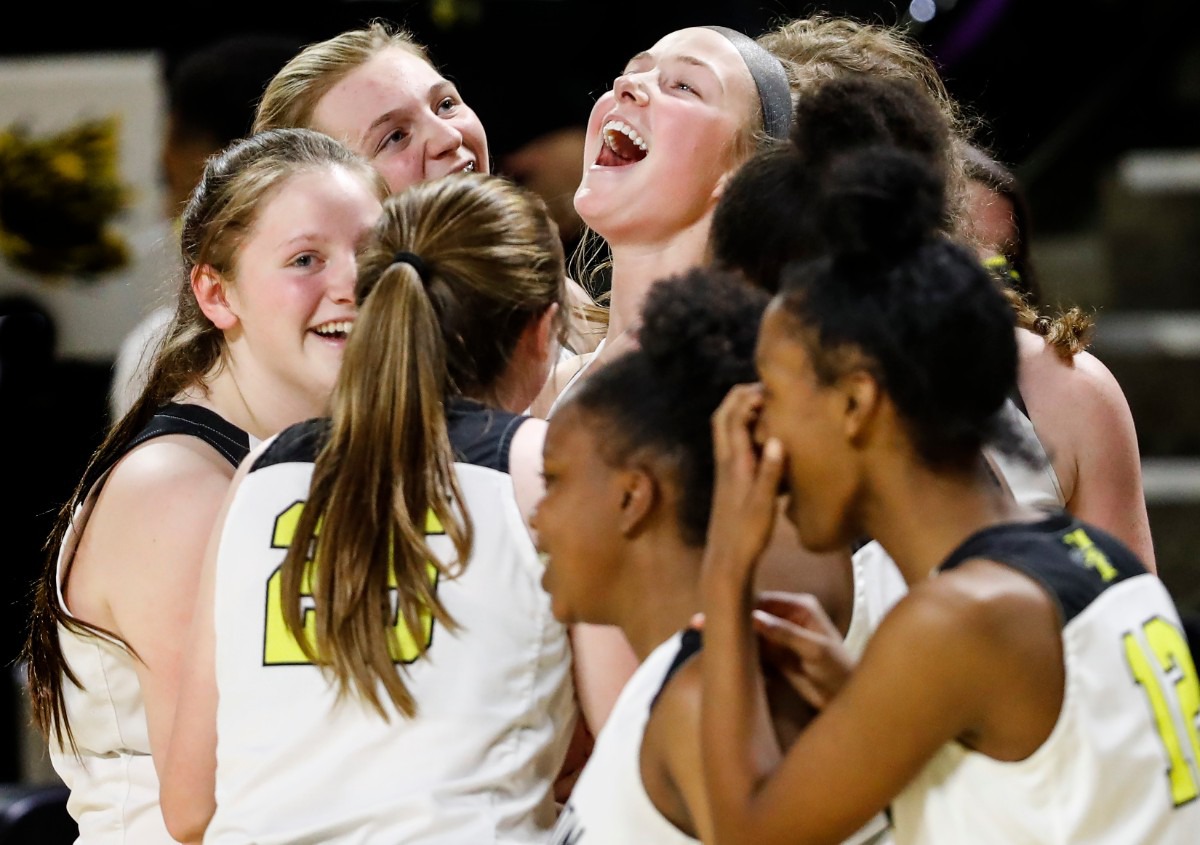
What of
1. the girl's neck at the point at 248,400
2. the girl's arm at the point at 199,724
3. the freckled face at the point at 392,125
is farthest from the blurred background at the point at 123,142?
the girl's arm at the point at 199,724

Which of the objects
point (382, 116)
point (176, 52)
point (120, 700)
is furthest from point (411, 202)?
point (176, 52)

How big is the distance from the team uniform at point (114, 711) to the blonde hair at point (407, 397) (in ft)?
1.40

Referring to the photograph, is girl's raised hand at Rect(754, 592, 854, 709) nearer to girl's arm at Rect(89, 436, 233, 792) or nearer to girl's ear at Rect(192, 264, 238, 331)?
girl's arm at Rect(89, 436, 233, 792)

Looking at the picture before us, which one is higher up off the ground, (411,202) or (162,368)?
(411,202)

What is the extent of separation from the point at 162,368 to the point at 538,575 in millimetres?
908

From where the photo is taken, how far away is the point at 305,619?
184cm

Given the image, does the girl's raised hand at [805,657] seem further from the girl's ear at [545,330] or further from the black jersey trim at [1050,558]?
the girl's ear at [545,330]

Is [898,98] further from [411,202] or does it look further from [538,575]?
[538,575]

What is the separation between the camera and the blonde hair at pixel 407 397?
181 cm

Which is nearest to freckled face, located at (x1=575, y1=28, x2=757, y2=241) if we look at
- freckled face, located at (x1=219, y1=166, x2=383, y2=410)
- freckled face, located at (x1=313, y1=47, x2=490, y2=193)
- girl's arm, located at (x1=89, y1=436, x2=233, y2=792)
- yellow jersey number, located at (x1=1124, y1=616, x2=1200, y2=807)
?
freckled face, located at (x1=219, y1=166, x2=383, y2=410)

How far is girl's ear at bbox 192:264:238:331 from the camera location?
2.46 metres

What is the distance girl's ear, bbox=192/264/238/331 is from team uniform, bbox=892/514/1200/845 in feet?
4.23

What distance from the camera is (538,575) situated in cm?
185

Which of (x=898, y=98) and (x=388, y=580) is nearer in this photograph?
(x=388, y=580)
